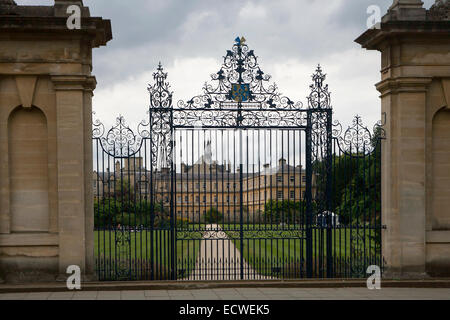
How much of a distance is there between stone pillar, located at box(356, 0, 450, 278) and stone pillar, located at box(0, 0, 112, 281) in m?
6.21

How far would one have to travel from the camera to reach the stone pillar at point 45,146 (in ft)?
35.4

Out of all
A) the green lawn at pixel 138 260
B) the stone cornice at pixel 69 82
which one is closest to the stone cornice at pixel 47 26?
the stone cornice at pixel 69 82

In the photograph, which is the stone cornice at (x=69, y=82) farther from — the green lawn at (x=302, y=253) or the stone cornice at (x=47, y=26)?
the green lawn at (x=302, y=253)

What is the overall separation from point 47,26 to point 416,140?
7.86m

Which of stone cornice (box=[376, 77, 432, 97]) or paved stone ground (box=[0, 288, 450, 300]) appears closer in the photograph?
paved stone ground (box=[0, 288, 450, 300])

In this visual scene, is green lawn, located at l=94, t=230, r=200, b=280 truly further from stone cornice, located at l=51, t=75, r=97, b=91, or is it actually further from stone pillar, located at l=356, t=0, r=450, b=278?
stone pillar, located at l=356, t=0, r=450, b=278

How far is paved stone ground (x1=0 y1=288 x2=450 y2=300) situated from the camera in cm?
992

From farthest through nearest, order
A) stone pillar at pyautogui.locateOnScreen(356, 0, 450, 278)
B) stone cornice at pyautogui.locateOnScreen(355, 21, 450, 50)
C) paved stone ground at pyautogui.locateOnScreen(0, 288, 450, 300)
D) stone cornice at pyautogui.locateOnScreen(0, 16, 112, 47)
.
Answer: stone pillar at pyautogui.locateOnScreen(356, 0, 450, 278) → stone cornice at pyautogui.locateOnScreen(355, 21, 450, 50) → stone cornice at pyautogui.locateOnScreen(0, 16, 112, 47) → paved stone ground at pyautogui.locateOnScreen(0, 288, 450, 300)

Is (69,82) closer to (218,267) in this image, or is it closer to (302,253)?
(302,253)

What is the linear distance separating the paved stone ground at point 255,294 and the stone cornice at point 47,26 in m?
5.05

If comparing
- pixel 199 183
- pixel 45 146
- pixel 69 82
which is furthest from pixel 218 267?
pixel 69 82

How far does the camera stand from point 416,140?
11.5 meters

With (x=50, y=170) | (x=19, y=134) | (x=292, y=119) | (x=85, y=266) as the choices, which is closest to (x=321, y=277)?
(x=292, y=119)

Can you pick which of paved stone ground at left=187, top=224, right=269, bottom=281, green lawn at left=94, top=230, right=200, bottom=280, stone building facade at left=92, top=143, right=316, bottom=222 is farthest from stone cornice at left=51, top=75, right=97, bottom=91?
paved stone ground at left=187, top=224, right=269, bottom=281
